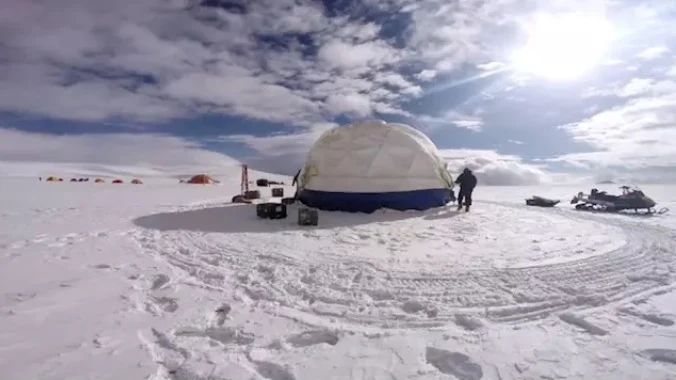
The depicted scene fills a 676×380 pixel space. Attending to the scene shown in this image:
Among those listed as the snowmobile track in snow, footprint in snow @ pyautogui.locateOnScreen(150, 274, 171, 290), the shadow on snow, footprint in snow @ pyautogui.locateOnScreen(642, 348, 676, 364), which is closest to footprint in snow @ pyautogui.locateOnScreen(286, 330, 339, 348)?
the snowmobile track in snow

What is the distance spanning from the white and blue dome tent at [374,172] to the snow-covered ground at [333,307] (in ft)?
16.6

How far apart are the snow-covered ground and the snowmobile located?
313 inches

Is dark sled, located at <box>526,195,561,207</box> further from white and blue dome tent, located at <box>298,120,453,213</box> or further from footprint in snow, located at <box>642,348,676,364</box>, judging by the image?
footprint in snow, located at <box>642,348,676,364</box>

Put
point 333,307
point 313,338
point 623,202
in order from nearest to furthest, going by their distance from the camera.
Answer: point 313,338 → point 333,307 → point 623,202

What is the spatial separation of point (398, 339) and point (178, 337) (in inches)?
86.1

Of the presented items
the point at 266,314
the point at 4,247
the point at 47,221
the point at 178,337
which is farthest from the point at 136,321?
the point at 47,221

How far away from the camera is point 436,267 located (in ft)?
20.1

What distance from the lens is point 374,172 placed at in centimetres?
1405

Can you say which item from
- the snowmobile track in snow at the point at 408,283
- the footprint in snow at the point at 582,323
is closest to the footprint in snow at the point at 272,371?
the snowmobile track in snow at the point at 408,283

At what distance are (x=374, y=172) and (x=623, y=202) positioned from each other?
10530 millimetres

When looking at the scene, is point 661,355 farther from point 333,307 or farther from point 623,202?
point 623,202

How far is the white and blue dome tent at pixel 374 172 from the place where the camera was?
13703 mm

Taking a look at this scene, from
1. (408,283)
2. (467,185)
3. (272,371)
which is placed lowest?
(272,371)

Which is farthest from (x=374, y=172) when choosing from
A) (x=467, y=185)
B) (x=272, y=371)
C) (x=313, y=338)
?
(x=272, y=371)
